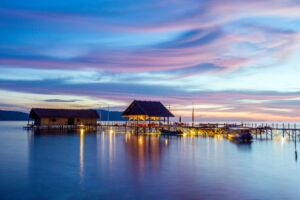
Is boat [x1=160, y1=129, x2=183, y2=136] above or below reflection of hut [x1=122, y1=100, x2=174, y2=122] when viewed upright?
below

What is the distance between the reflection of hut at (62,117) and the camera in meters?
76.6

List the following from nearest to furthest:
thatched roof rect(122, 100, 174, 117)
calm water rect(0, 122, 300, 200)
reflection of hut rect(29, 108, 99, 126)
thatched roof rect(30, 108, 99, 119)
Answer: calm water rect(0, 122, 300, 200) < thatched roof rect(122, 100, 174, 117) < thatched roof rect(30, 108, 99, 119) < reflection of hut rect(29, 108, 99, 126)

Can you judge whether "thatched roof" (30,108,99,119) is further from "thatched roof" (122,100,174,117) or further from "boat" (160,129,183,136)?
"boat" (160,129,183,136)

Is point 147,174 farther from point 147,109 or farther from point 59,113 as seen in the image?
point 59,113

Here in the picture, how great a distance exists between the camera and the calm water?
21797 millimetres

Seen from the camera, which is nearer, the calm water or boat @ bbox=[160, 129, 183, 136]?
the calm water

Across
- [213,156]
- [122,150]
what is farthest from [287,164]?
[122,150]

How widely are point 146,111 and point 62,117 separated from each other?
838 inches

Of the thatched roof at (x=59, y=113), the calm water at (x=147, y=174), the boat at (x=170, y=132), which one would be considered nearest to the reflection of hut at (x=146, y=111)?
the boat at (x=170, y=132)

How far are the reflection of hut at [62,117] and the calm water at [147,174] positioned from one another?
34.1 meters

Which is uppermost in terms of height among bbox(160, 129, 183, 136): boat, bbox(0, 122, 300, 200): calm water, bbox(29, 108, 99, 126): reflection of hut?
bbox(29, 108, 99, 126): reflection of hut

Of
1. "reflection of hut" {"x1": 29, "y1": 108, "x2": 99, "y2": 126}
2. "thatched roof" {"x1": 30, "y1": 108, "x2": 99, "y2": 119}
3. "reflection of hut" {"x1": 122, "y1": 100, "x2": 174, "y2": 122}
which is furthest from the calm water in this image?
"reflection of hut" {"x1": 29, "y1": 108, "x2": 99, "y2": 126}

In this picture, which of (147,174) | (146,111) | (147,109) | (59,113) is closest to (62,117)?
(59,113)

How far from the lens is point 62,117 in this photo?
78688 millimetres
